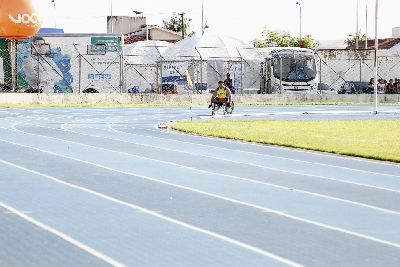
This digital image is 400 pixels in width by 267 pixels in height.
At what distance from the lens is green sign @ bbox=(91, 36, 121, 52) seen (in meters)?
60.8

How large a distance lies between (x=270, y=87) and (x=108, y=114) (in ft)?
73.5

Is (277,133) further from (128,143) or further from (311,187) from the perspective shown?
(311,187)

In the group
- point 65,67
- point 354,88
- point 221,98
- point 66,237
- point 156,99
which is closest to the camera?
point 66,237

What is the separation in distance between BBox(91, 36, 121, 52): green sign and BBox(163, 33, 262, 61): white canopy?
742 cm

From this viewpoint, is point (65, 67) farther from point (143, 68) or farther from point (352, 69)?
point (352, 69)

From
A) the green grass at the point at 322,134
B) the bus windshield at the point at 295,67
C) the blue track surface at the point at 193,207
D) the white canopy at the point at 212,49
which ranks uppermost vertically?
the white canopy at the point at 212,49

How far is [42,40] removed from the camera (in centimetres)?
6156

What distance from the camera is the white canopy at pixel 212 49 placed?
226 ft

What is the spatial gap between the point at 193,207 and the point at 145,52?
6090 centimetres

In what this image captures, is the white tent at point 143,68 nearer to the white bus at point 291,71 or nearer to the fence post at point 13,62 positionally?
the white bus at point 291,71

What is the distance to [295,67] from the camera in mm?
65188

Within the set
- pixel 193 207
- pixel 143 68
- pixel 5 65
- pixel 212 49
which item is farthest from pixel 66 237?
pixel 212 49

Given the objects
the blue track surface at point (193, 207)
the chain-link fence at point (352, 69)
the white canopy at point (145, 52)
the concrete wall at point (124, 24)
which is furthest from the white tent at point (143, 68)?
the concrete wall at point (124, 24)

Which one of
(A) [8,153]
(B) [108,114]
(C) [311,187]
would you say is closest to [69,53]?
(B) [108,114]
